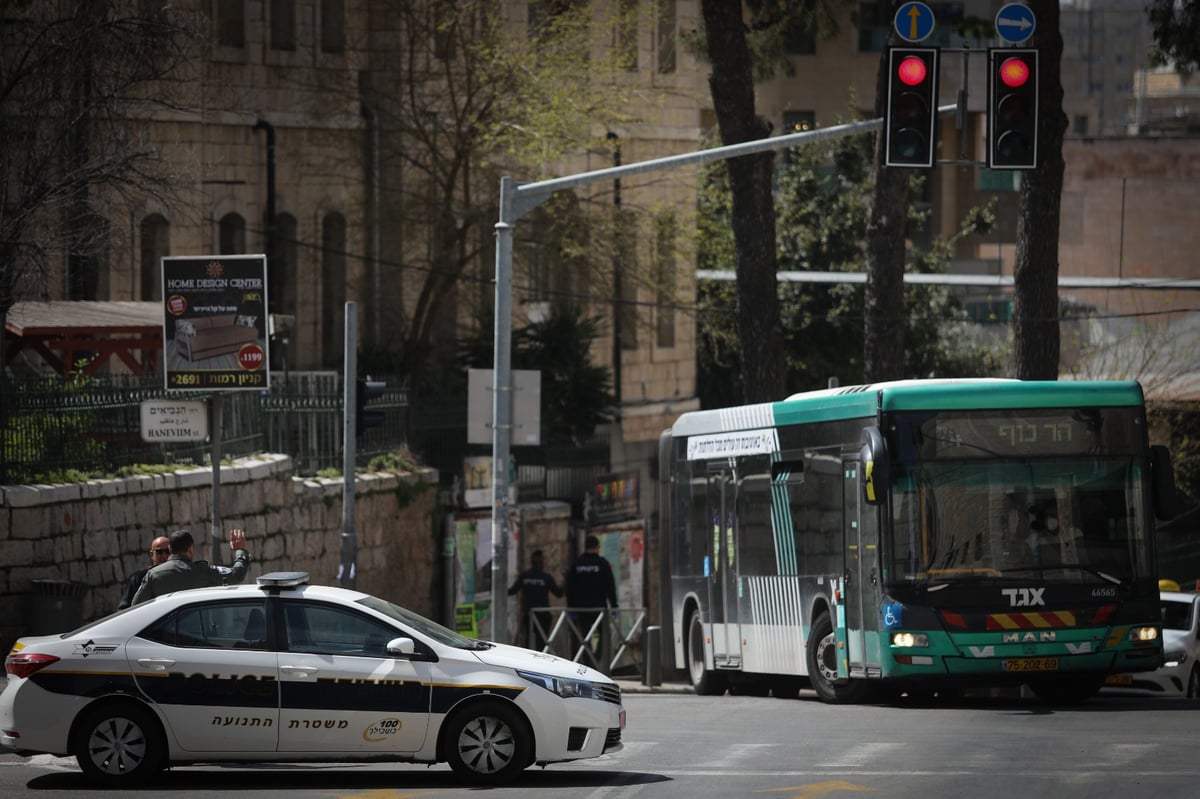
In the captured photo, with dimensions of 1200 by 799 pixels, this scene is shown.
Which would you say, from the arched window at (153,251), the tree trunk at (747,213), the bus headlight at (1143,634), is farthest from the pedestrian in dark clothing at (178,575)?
the arched window at (153,251)

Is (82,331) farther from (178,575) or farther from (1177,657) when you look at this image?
(1177,657)

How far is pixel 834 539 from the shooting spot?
17.8m

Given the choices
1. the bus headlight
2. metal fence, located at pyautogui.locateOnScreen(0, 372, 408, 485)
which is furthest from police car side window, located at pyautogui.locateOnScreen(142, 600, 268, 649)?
the bus headlight

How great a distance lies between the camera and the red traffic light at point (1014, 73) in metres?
17.7

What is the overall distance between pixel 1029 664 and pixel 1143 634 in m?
1.10

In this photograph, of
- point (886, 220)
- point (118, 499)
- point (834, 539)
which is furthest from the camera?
point (886, 220)

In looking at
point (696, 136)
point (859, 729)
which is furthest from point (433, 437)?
point (859, 729)

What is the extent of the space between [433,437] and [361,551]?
13.0 ft

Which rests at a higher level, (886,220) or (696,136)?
(696,136)

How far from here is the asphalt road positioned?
38.7 ft

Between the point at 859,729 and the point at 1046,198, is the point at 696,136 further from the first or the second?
the point at 859,729

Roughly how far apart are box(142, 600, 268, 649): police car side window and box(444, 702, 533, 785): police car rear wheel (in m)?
1.30

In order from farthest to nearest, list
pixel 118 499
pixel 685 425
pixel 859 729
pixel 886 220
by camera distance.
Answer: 1. pixel 886 220
2. pixel 685 425
3. pixel 118 499
4. pixel 859 729

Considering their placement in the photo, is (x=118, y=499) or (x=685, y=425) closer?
(x=118, y=499)
